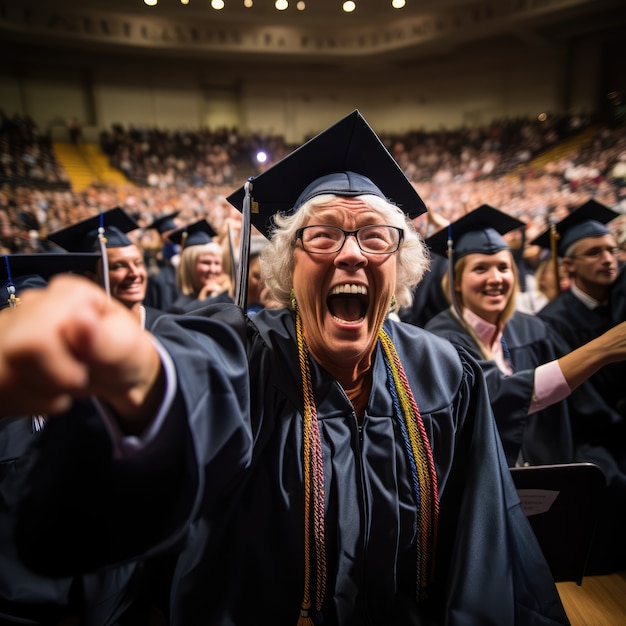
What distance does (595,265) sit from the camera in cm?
267

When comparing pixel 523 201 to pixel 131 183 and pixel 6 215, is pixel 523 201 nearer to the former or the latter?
pixel 131 183

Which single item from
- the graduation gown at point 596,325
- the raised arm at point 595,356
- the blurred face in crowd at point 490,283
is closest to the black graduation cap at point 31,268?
the blurred face in crowd at point 490,283

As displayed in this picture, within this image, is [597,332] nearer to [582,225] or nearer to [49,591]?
[582,225]

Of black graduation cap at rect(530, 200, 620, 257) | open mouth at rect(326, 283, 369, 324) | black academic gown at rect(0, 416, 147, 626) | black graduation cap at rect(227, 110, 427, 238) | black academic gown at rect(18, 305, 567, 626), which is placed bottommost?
black academic gown at rect(0, 416, 147, 626)

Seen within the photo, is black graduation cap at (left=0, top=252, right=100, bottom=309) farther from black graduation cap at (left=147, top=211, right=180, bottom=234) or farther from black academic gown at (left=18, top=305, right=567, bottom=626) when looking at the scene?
black graduation cap at (left=147, top=211, right=180, bottom=234)

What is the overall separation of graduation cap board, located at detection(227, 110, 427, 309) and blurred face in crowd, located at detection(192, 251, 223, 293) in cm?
296

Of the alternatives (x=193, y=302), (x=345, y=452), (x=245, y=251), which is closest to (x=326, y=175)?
(x=245, y=251)

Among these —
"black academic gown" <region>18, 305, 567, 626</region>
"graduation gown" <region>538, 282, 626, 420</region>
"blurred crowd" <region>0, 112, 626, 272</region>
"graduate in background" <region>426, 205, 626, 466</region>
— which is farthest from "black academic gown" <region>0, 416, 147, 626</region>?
"blurred crowd" <region>0, 112, 626, 272</region>

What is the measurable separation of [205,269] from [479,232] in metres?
2.88

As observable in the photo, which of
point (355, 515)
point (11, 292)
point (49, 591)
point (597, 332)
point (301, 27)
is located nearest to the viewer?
point (355, 515)

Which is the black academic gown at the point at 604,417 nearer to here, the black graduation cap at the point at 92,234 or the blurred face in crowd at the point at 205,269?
the blurred face in crowd at the point at 205,269

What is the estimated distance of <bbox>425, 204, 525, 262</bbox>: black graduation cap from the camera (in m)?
2.39

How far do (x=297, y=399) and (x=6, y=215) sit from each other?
1311 centimetres

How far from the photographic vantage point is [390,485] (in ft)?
3.81
